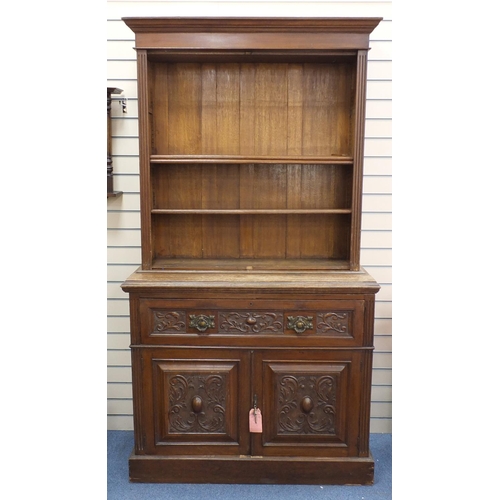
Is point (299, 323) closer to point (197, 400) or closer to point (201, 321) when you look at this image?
point (201, 321)

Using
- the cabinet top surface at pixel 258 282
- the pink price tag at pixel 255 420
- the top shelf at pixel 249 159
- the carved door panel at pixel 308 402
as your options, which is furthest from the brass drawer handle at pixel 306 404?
the top shelf at pixel 249 159

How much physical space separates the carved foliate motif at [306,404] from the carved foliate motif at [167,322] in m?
0.58

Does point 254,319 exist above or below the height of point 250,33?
below

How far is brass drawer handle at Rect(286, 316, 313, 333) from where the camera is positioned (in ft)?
8.07

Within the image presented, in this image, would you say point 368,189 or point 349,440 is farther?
point 368,189

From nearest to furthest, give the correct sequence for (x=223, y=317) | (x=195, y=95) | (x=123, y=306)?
(x=223, y=317) < (x=195, y=95) < (x=123, y=306)

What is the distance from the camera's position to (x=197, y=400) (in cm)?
251

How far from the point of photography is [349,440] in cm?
254

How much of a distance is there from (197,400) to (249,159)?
128 cm

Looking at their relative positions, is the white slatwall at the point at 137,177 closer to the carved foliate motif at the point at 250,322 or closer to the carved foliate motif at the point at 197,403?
the carved foliate motif at the point at 197,403

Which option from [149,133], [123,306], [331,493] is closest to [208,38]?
[149,133]

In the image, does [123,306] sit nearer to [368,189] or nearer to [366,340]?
[366,340]

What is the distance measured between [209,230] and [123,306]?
0.71 m

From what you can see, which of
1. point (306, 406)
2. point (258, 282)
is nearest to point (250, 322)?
point (258, 282)
